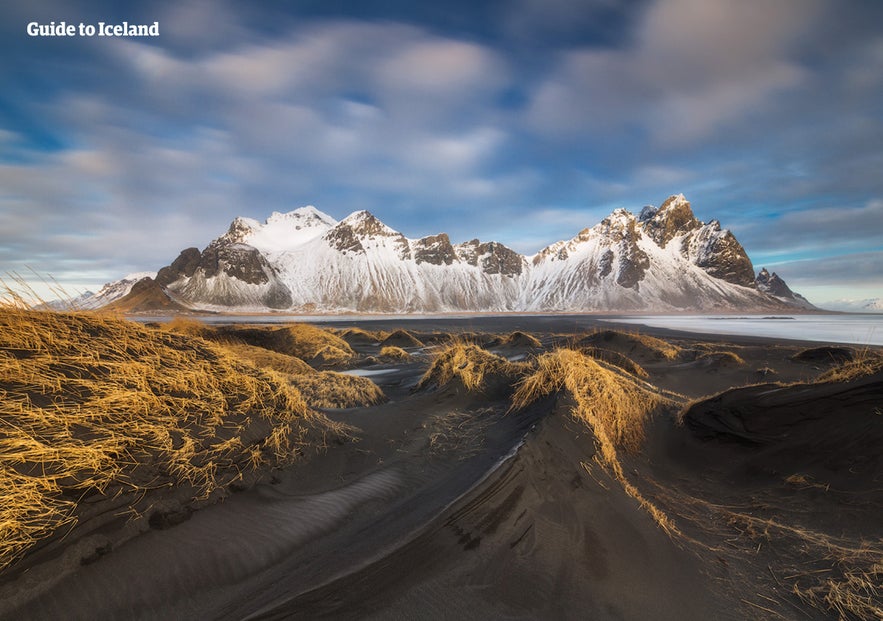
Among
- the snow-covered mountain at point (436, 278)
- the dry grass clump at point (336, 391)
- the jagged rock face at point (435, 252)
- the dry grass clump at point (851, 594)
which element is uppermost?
the jagged rock face at point (435, 252)

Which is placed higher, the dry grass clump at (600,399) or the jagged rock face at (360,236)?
the jagged rock face at (360,236)

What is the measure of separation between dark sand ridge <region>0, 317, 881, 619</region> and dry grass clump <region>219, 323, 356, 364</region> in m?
13.8

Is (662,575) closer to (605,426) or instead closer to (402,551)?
(402,551)

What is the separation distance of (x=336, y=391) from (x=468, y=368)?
3.24m

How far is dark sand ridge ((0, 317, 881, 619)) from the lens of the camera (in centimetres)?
274

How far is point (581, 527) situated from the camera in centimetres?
362

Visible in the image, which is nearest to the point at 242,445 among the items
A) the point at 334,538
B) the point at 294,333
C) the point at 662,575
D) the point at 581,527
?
the point at 334,538

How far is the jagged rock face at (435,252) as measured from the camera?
624 ft

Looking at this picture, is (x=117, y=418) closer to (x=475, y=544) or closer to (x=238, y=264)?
(x=475, y=544)

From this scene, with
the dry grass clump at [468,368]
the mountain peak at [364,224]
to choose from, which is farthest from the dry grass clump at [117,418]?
the mountain peak at [364,224]

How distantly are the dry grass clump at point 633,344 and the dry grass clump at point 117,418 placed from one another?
1875 centimetres

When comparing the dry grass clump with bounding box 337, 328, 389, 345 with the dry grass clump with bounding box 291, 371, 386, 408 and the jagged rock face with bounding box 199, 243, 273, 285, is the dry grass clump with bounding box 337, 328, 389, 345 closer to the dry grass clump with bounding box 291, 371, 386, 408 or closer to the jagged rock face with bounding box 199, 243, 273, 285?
the dry grass clump with bounding box 291, 371, 386, 408

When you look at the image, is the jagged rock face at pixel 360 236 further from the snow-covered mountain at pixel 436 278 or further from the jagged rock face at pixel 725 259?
the jagged rock face at pixel 725 259

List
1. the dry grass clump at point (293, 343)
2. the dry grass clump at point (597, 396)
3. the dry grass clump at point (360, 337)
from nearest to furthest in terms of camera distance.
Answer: the dry grass clump at point (597, 396) < the dry grass clump at point (293, 343) < the dry grass clump at point (360, 337)
